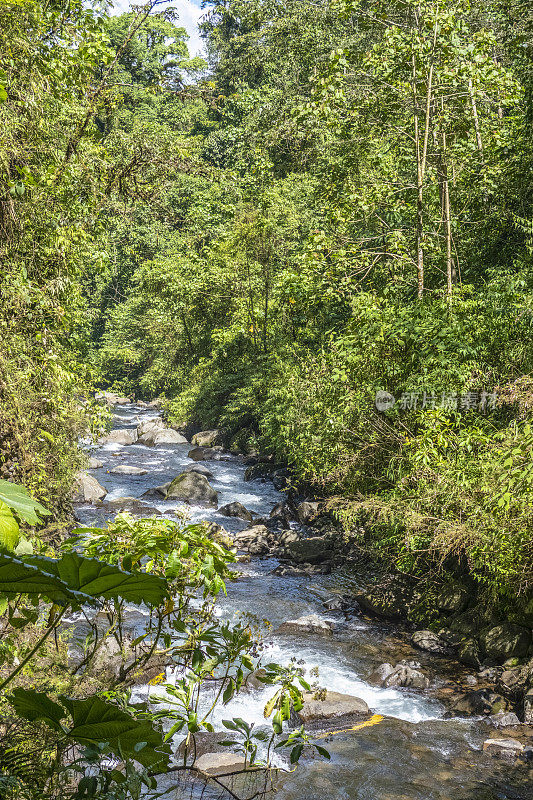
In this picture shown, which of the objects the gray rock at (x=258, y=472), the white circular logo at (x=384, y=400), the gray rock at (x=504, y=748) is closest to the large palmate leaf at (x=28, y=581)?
the gray rock at (x=504, y=748)

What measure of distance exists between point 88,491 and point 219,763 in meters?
8.98

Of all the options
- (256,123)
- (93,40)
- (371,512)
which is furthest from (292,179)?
(371,512)

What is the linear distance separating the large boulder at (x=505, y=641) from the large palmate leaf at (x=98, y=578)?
669 cm

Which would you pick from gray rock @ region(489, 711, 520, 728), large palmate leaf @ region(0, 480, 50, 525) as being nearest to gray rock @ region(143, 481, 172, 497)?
gray rock @ region(489, 711, 520, 728)

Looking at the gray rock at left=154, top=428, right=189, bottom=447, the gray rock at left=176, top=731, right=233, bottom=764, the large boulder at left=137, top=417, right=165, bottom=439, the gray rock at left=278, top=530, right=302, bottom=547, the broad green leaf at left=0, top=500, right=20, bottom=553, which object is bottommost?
the gray rock at left=176, top=731, right=233, bottom=764

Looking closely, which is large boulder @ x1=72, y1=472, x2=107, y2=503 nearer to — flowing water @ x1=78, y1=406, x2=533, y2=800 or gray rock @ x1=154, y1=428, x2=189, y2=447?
flowing water @ x1=78, y1=406, x2=533, y2=800

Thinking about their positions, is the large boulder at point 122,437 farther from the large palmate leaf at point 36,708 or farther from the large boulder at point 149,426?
the large palmate leaf at point 36,708

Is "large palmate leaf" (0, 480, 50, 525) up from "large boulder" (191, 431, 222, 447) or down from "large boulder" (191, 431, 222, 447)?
up

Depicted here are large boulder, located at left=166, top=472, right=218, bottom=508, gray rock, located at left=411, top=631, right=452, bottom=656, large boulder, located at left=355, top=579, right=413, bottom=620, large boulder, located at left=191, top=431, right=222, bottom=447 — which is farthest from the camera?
large boulder, located at left=191, top=431, right=222, bottom=447

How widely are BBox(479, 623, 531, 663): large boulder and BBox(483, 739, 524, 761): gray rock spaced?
52.2 inches

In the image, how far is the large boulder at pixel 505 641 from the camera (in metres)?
6.87

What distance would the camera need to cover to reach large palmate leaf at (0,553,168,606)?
1.12 meters

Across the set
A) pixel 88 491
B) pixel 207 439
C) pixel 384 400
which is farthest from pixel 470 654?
pixel 207 439

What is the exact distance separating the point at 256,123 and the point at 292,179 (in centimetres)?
566
